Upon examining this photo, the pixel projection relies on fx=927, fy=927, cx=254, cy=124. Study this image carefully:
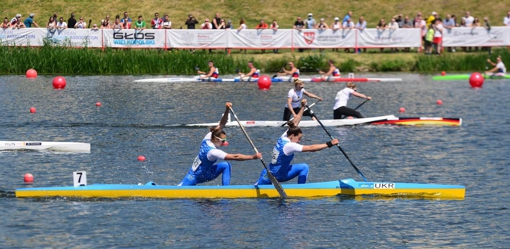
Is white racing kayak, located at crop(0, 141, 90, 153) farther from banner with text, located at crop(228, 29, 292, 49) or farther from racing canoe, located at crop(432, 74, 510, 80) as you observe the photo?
racing canoe, located at crop(432, 74, 510, 80)

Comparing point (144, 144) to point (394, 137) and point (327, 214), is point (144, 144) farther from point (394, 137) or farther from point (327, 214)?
point (327, 214)

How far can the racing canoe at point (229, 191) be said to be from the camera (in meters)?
19.9

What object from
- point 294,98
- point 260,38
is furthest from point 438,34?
point 294,98

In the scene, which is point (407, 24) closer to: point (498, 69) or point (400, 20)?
point (400, 20)

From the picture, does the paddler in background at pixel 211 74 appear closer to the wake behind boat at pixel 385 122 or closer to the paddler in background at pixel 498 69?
the wake behind boat at pixel 385 122

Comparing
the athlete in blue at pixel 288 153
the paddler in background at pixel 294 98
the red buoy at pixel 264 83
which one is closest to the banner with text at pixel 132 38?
the red buoy at pixel 264 83

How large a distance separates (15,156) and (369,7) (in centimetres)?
4440

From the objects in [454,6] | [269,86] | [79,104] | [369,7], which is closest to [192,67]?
[269,86]

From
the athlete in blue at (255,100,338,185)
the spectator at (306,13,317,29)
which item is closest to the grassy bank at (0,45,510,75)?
the spectator at (306,13,317,29)

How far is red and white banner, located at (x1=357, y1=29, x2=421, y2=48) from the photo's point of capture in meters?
55.0

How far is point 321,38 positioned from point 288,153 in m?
35.1

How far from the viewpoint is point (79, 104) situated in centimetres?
3875

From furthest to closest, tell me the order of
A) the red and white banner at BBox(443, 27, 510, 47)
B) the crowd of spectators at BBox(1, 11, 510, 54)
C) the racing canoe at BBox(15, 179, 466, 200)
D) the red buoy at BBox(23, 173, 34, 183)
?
the red and white banner at BBox(443, 27, 510, 47) → the crowd of spectators at BBox(1, 11, 510, 54) → the red buoy at BBox(23, 173, 34, 183) → the racing canoe at BBox(15, 179, 466, 200)

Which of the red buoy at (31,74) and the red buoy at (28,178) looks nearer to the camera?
the red buoy at (28,178)
